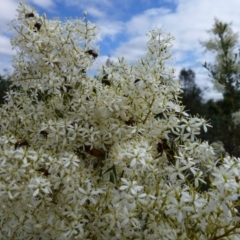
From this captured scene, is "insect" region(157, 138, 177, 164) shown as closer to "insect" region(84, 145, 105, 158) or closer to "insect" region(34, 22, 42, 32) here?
"insect" region(84, 145, 105, 158)

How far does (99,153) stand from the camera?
1.47m

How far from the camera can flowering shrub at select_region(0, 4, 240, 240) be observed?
4.24 feet

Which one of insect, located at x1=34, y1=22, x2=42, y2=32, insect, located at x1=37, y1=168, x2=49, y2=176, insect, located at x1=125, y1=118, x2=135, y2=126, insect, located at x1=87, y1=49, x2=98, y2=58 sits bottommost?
insect, located at x1=37, y1=168, x2=49, y2=176

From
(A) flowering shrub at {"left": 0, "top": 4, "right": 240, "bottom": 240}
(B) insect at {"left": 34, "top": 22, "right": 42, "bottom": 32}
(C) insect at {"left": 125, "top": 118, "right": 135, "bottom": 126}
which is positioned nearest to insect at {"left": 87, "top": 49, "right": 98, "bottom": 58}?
(A) flowering shrub at {"left": 0, "top": 4, "right": 240, "bottom": 240}

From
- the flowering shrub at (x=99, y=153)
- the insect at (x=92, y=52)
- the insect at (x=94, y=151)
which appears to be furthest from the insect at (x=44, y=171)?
the insect at (x=92, y=52)

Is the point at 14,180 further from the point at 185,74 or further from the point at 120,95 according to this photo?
the point at 185,74

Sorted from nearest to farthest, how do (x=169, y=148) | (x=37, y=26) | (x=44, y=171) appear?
(x=44, y=171), (x=169, y=148), (x=37, y=26)

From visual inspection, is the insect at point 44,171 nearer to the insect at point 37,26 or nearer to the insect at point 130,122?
the insect at point 130,122

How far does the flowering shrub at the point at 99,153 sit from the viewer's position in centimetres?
129

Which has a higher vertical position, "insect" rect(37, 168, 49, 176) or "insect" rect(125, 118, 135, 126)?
"insect" rect(125, 118, 135, 126)

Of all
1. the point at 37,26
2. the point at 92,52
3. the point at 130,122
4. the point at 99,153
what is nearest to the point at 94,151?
the point at 99,153

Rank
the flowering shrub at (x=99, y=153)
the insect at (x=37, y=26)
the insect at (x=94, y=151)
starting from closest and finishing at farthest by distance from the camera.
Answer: the flowering shrub at (x=99, y=153), the insect at (x=94, y=151), the insect at (x=37, y=26)

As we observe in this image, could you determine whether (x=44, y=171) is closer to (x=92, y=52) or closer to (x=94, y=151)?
(x=94, y=151)

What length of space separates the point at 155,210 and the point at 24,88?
0.85 m
